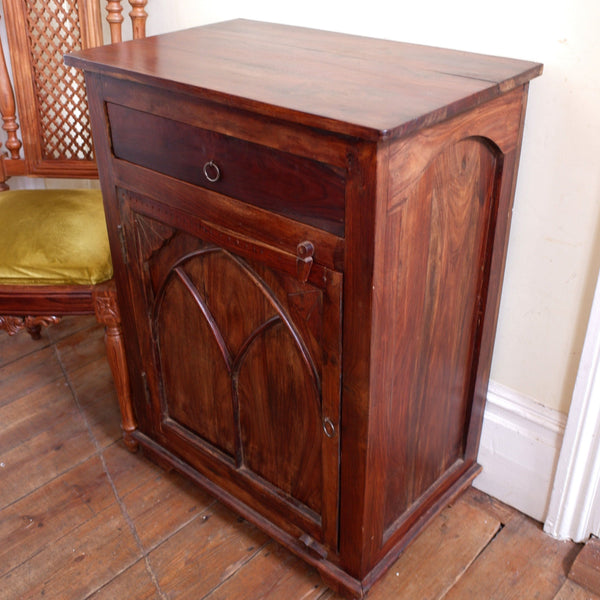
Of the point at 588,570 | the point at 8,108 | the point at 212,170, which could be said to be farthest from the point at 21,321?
the point at 588,570

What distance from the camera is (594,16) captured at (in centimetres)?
112

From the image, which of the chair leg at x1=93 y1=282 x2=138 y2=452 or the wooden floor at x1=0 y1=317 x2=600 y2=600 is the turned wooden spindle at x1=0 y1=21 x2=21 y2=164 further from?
the wooden floor at x1=0 y1=317 x2=600 y2=600

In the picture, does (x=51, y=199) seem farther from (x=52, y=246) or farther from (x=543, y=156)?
(x=543, y=156)

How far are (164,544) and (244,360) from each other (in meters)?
0.49

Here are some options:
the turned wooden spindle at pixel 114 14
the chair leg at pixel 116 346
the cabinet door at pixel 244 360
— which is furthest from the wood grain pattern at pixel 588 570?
the turned wooden spindle at pixel 114 14

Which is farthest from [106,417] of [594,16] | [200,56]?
[594,16]

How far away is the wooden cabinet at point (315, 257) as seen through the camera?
1006 millimetres

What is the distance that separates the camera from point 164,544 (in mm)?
1510

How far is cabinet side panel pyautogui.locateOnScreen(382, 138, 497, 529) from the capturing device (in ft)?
3.47

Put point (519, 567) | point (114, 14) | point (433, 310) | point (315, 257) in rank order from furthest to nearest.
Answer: point (114, 14) < point (519, 567) < point (433, 310) < point (315, 257)

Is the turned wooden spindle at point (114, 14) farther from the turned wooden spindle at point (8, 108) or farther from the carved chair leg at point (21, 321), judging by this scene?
the carved chair leg at point (21, 321)

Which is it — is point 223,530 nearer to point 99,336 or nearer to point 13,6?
point 99,336

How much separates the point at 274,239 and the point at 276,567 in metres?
0.74

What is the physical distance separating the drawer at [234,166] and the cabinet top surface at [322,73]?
0.25 feet
